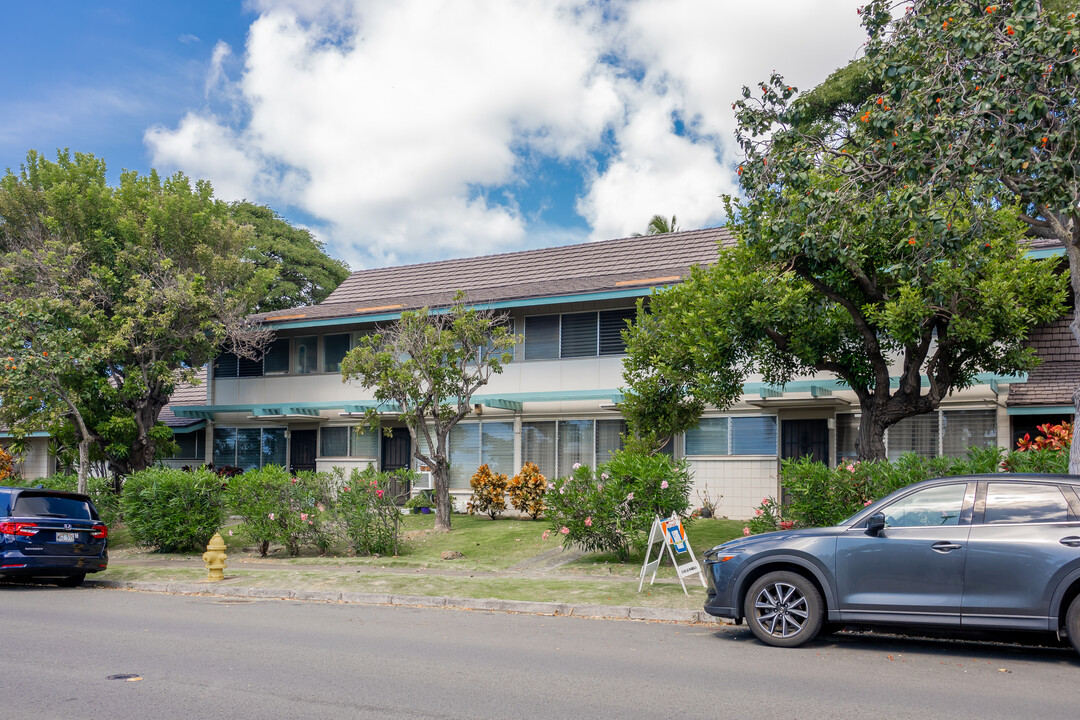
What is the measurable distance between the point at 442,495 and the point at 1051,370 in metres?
12.5

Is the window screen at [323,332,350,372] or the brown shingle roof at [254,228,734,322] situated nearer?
the brown shingle roof at [254,228,734,322]

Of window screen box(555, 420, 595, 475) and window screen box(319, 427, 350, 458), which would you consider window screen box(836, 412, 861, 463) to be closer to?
window screen box(555, 420, 595, 475)

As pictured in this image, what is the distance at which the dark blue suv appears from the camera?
13234 mm

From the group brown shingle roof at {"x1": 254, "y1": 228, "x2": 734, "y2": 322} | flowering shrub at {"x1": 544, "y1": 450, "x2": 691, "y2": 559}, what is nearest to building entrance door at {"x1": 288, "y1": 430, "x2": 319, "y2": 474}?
brown shingle roof at {"x1": 254, "y1": 228, "x2": 734, "y2": 322}

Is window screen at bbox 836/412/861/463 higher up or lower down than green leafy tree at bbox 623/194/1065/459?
lower down

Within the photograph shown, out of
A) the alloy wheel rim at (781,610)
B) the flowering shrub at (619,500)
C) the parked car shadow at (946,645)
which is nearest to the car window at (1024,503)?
the parked car shadow at (946,645)

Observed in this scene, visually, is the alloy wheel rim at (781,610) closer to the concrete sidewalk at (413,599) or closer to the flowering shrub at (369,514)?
the concrete sidewalk at (413,599)

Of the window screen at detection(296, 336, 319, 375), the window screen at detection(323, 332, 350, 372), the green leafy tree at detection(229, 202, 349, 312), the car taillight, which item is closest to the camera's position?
the car taillight

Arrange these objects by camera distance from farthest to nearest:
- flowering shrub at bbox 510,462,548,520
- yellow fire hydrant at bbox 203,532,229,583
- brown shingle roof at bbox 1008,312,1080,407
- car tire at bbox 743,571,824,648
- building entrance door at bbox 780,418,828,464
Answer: flowering shrub at bbox 510,462,548,520, building entrance door at bbox 780,418,828,464, brown shingle roof at bbox 1008,312,1080,407, yellow fire hydrant at bbox 203,532,229,583, car tire at bbox 743,571,824,648

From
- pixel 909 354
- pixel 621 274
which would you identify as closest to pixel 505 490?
pixel 621 274

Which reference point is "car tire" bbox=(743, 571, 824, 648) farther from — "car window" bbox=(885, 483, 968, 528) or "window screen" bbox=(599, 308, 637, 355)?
"window screen" bbox=(599, 308, 637, 355)

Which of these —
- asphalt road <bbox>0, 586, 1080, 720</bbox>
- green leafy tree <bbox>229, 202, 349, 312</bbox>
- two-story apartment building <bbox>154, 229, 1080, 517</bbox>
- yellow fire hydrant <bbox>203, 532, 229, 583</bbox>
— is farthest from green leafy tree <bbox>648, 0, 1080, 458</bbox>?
green leafy tree <bbox>229, 202, 349, 312</bbox>

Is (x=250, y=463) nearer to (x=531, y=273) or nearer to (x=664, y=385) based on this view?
(x=531, y=273)

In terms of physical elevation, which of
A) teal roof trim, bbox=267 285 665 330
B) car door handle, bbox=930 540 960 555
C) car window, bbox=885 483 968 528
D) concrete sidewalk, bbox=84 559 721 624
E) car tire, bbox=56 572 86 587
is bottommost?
car tire, bbox=56 572 86 587
